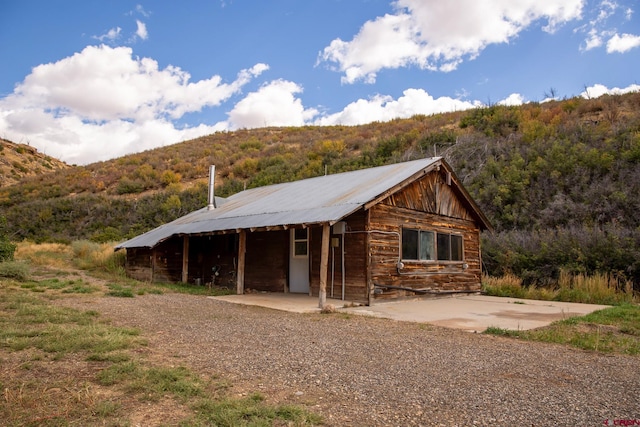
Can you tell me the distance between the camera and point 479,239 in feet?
54.3

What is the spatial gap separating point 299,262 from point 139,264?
7379 millimetres

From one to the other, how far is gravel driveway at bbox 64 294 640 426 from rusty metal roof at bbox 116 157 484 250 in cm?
354

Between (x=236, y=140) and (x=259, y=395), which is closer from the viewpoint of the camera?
(x=259, y=395)

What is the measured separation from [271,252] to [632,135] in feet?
56.0

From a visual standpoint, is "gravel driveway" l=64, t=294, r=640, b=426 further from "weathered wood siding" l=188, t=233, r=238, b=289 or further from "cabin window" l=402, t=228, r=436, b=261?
"weathered wood siding" l=188, t=233, r=238, b=289

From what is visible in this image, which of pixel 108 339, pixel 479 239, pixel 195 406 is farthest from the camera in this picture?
pixel 479 239

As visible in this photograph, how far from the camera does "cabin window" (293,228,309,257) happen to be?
1352 cm

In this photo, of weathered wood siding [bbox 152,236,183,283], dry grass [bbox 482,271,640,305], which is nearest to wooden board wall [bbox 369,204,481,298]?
dry grass [bbox 482,271,640,305]

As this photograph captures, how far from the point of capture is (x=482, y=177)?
22.2m

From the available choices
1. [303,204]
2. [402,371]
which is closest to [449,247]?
[303,204]

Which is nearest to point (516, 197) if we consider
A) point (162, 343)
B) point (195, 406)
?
point (162, 343)

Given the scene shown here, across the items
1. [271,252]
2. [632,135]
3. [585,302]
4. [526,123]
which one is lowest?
[585,302]

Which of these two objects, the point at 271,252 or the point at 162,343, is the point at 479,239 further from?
the point at 162,343

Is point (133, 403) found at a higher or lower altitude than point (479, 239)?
lower
